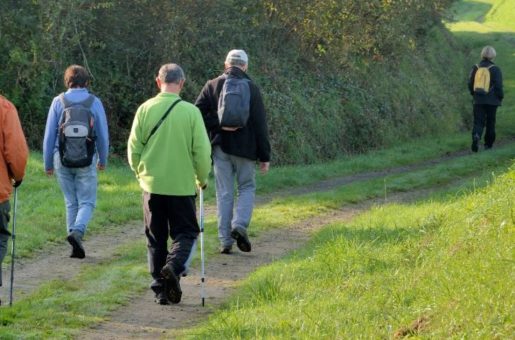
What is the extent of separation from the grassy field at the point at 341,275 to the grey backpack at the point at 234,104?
1533 mm

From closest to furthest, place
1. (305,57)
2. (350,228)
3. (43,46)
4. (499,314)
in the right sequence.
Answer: (499,314), (350,228), (43,46), (305,57)

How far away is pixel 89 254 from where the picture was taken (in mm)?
11773

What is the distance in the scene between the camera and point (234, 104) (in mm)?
11305

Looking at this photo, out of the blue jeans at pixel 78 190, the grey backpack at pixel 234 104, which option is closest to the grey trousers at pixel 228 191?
the grey backpack at pixel 234 104

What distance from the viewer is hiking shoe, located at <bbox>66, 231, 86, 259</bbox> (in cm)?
1126

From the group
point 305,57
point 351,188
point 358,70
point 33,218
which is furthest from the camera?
point 358,70

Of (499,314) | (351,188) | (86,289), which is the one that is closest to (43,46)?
(351,188)

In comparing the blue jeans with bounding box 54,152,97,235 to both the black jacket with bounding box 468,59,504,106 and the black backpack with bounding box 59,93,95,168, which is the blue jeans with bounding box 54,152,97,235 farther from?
the black jacket with bounding box 468,59,504,106

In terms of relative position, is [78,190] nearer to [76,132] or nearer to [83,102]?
[76,132]

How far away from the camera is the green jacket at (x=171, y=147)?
9.12 meters

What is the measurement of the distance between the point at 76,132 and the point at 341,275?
3576 millimetres

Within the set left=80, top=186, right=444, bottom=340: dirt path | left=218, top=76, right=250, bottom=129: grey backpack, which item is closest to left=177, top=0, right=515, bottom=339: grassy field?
left=80, top=186, right=444, bottom=340: dirt path

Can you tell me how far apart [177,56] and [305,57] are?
4659 millimetres

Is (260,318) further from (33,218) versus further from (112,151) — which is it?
(112,151)
